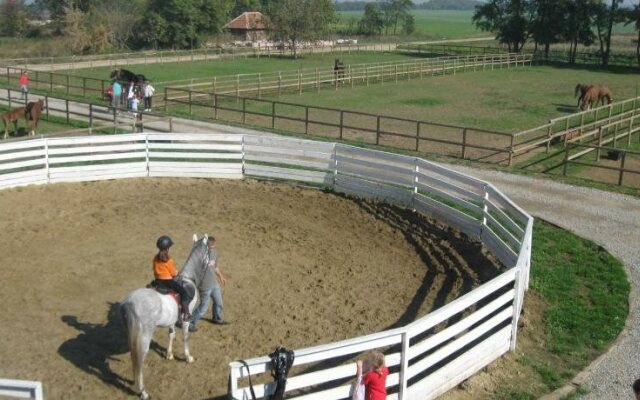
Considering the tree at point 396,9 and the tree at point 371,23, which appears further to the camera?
the tree at point 396,9

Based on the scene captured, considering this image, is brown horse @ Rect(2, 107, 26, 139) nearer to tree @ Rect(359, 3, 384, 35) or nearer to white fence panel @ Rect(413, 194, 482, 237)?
white fence panel @ Rect(413, 194, 482, 237)

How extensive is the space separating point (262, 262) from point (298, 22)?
49437 mm

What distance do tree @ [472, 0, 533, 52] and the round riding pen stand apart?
172ft

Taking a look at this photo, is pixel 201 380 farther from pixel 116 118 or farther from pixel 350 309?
pixel 116 118

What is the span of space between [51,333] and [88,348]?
2.39 ft

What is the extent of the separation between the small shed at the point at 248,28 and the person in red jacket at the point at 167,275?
72502 millimetres

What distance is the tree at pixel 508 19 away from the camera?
2564 inches

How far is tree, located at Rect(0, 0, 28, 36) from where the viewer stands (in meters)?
76.2

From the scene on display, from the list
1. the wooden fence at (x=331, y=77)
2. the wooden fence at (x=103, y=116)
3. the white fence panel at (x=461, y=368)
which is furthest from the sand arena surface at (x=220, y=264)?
the wooden fence at (x=331, y=77)

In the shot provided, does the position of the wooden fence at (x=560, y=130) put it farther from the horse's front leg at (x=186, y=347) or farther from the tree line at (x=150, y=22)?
the tree line at (x=150, y=22)

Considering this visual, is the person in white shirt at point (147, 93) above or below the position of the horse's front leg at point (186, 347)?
above

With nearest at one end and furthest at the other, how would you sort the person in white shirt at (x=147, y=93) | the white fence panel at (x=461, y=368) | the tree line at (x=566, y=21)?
the white fence panel at (x=461, y=368) < the person in white shirt at (x=147, y=93) < the tree line at (x=566, y=21)

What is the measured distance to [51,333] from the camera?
352 inches

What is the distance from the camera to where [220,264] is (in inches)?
458
